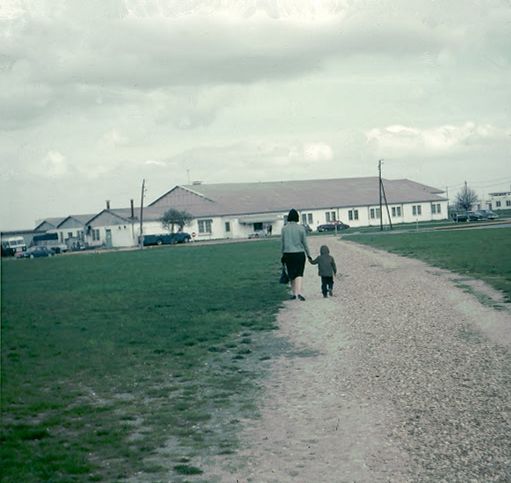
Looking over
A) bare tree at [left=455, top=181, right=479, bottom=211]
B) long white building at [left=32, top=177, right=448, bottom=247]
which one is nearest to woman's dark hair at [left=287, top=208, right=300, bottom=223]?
long white building at [left=32, top=177, right=448, bottom=247]

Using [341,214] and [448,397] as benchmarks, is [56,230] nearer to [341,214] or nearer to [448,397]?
[341,214]

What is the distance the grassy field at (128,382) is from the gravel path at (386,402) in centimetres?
44

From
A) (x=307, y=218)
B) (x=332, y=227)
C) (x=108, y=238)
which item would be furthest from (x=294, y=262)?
(x=307, y=218)

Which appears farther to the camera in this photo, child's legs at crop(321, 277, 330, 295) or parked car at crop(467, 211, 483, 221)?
parked car at crop(467, 211, 483, 221)

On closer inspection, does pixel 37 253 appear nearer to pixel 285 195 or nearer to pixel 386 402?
pixel 285 195

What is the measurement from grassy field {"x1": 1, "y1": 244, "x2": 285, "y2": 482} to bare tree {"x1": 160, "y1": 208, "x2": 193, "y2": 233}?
6261 centimetres

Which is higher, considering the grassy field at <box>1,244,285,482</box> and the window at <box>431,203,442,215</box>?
the window at <box>431,203,442,215</box>

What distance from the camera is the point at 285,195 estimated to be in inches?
3952

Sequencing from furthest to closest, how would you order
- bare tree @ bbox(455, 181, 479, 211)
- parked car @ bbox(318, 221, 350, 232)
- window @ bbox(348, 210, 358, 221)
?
1. bare tree @ bbox(455, 181, 479, 211)
2. window @ bbox(348, 210, 358, 221)
3. parked car @ bbox(318, 221, 350, 232)

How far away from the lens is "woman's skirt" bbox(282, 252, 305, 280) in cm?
1566

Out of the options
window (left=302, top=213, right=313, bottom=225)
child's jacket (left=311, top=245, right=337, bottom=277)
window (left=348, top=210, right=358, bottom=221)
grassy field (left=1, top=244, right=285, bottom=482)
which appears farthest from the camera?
window (left=348, top=210, right=358, bottom=221)

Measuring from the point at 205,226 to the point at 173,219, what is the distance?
687 centimetres

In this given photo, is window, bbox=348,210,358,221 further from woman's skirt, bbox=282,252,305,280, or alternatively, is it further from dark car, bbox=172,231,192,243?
woman's skirt, bbox=282,252,305,280

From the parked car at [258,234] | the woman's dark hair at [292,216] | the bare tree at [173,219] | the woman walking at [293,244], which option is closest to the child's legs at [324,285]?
the woman walking at [293,244]
